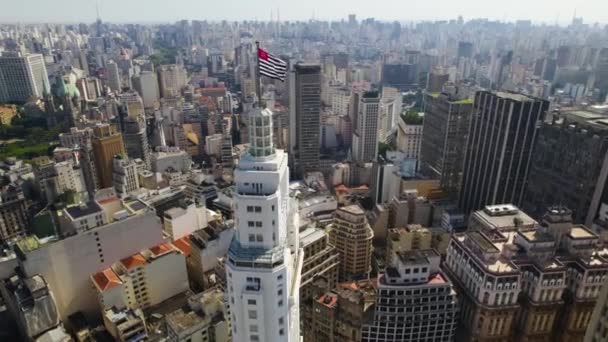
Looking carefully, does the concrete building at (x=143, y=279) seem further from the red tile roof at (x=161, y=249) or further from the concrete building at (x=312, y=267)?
the concrete building at (x=312, y=267)

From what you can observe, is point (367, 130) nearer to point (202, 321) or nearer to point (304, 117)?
point (304, 117)

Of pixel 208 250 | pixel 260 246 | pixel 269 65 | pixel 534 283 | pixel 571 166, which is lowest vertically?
pixel 208 250

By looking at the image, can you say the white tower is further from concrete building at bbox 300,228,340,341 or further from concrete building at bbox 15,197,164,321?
concrete building at bbox 15,197,164,321

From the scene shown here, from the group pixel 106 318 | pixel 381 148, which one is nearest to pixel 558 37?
pixel 381 148

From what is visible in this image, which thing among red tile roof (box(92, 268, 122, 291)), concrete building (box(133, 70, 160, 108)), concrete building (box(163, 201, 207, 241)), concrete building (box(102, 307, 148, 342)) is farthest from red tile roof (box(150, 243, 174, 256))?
concrete building (box(133, 70, 160, 108))

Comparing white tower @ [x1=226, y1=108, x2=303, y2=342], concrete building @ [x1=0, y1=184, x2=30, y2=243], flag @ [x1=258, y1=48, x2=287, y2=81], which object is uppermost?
flag @ [x1=258, y1=48, x2=287, y2=81]

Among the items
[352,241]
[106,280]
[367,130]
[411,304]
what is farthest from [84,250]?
[367,130]
